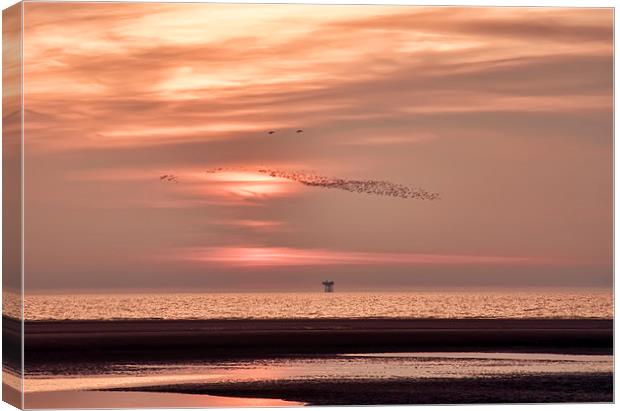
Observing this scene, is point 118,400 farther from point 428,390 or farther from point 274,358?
point 428,390

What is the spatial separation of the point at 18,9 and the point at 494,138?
5190 mm

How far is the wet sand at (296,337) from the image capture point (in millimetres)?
15492

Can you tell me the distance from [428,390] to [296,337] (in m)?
1.53

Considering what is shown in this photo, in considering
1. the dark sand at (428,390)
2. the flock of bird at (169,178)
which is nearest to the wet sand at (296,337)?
the dark sand at (428,390)

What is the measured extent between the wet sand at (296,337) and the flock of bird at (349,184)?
136 centimetres

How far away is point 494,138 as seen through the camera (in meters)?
16.1

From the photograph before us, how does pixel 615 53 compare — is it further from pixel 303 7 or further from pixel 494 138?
pixel 303 7

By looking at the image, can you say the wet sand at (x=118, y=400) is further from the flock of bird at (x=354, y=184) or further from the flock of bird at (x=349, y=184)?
the flock of bird at (x=354, y=184)

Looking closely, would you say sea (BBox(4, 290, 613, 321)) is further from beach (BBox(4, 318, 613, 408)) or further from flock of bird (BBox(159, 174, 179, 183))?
flock of bird (BBox(159, 174, 179, 183))

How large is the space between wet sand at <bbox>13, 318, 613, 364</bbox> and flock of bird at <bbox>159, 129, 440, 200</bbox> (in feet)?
4.46

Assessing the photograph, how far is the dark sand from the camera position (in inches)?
615

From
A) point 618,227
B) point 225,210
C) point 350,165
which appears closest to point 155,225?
point 225,210

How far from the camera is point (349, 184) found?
15789 millimetres

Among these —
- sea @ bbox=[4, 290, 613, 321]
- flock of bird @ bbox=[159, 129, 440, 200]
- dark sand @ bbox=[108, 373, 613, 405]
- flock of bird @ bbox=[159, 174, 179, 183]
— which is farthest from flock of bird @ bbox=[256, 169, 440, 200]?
dark sand @ bbox=[108, 373, 613, 405]
